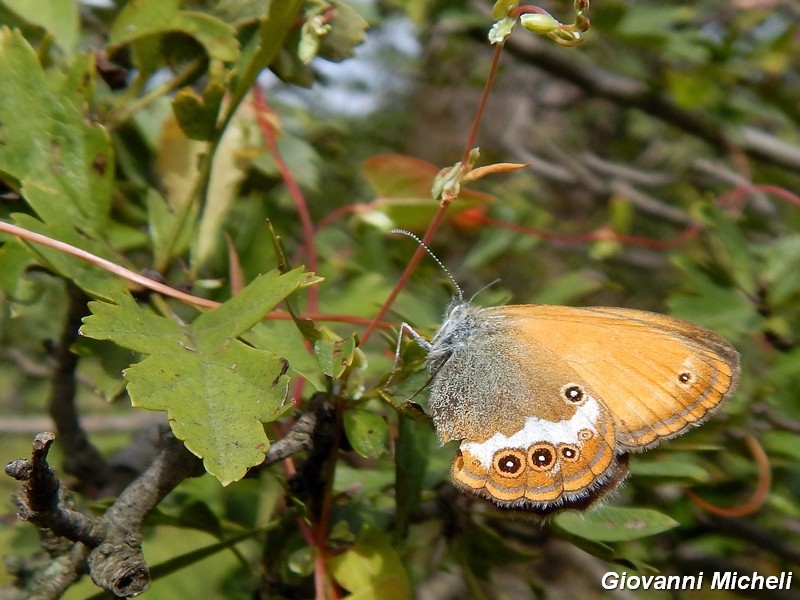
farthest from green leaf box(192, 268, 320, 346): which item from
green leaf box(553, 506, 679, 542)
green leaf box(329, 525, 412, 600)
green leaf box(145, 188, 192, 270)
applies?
green leaf box(553, 506, 679, 542)

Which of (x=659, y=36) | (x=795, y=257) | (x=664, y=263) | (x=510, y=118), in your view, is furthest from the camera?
(x=510, y=118)

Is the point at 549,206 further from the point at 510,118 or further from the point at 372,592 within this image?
the point at 372,592

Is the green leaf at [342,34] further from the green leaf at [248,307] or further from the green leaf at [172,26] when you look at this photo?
the green leaf at [248,307]

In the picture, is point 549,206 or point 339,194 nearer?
point 339,194

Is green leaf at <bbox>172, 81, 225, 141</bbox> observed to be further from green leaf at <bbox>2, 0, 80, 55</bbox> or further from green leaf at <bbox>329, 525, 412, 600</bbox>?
green leaf at <bbox>329, 525, 412, 600</bbox>

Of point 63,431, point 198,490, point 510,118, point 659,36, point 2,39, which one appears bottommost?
point 198,490

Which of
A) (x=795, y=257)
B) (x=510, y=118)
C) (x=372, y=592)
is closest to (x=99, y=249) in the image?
(x=372, y=592)

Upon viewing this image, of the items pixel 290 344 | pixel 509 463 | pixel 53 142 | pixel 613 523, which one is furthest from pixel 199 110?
pixel 613 523

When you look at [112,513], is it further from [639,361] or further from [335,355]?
[639,361]
